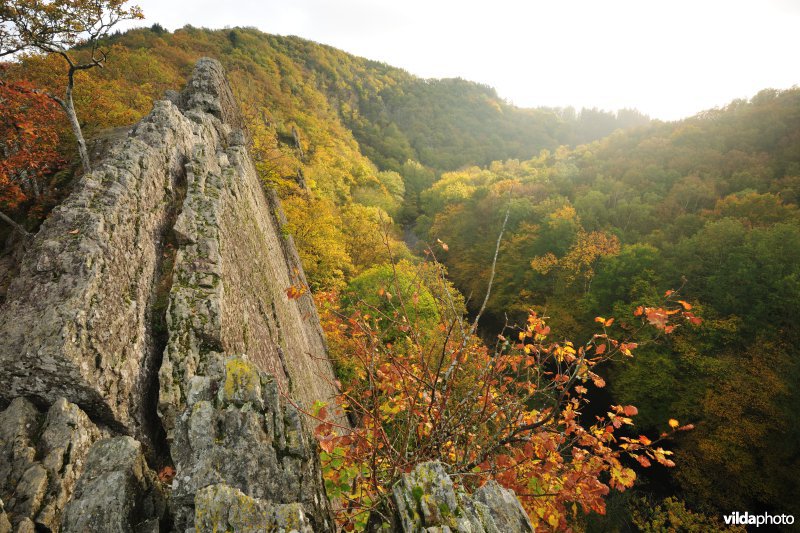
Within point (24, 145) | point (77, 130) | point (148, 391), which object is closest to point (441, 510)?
point (148, 391)

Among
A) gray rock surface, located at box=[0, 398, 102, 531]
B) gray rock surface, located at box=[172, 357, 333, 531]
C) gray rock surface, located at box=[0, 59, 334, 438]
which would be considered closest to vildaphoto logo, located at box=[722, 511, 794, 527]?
gray rock surface, located at box=[0, 59, 334, 438]

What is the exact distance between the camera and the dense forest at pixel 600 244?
15156 millimetres

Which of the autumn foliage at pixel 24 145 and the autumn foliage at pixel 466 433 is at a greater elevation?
the autumn foliage at pixel 24 145

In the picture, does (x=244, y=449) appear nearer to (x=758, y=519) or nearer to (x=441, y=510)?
(x=441, y=510)

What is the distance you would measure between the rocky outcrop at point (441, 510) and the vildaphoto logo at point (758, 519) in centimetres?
2352

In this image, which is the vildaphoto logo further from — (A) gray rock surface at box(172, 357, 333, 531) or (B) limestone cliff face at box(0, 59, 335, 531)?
(B) limestone cliff face at box(0, 59, 335, 531)

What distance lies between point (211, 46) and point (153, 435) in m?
69.8

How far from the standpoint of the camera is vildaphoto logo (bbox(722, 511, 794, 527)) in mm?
18156

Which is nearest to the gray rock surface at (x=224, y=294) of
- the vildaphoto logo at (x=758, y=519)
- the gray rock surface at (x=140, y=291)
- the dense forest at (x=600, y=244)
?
the gray rock surface at (x=140, y=291)

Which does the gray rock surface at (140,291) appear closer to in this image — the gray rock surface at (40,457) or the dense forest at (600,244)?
the gray rock surface at (40,457)

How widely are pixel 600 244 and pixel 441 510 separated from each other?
3638 centimetres

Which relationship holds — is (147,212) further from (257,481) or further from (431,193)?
(431,193)

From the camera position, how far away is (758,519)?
1919 centimetres

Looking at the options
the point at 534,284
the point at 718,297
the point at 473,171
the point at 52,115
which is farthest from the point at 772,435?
the point at 473,171
